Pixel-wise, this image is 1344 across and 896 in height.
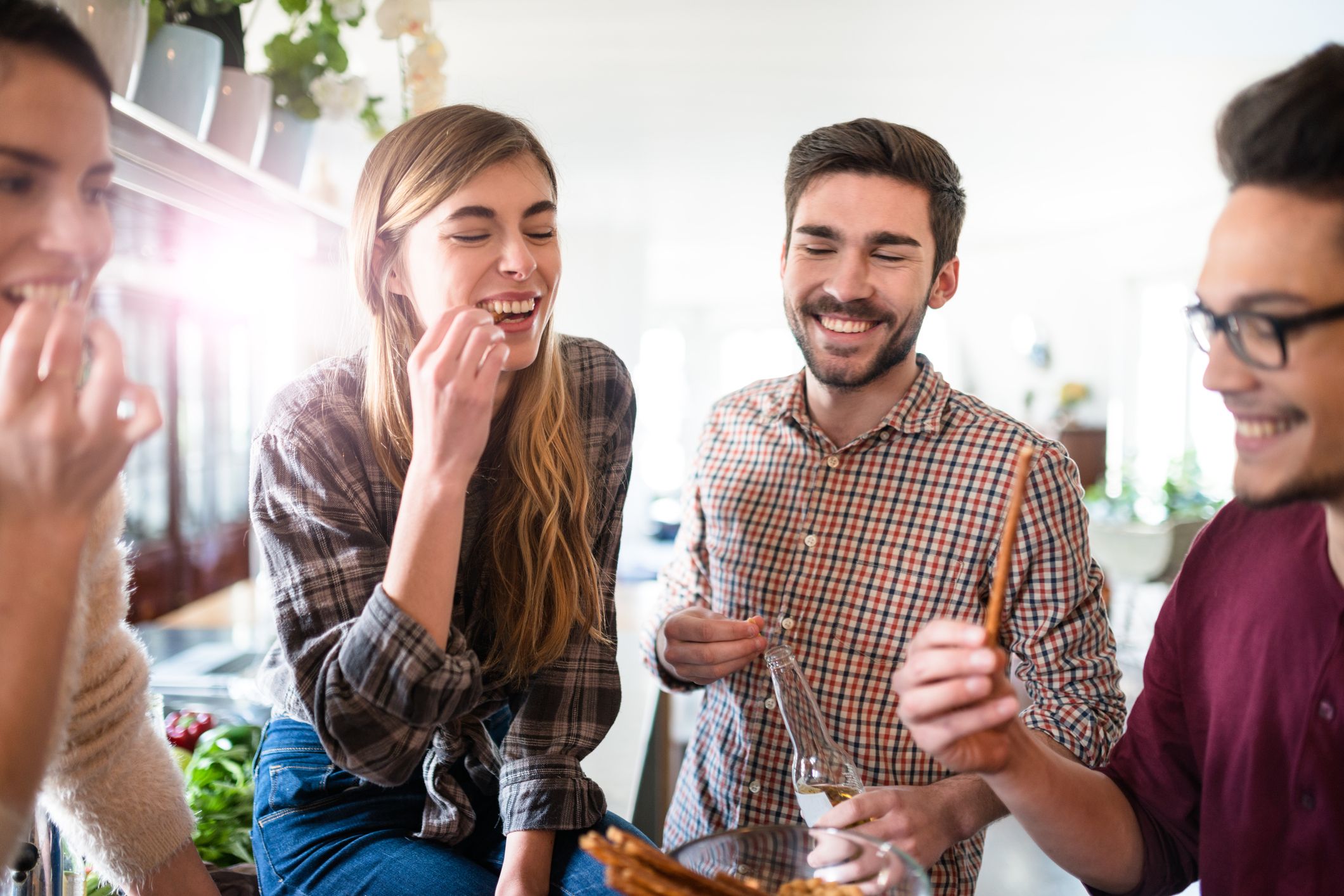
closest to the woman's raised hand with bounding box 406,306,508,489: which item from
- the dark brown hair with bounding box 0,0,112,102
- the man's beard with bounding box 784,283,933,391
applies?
the dark brown hair with bounding box 0,0,112,102

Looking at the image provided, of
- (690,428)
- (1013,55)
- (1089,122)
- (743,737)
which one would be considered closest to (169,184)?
(743,737)

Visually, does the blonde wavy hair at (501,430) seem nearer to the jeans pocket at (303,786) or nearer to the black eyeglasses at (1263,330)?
the jeans pocket at (303,786)

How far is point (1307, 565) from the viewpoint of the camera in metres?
1.00

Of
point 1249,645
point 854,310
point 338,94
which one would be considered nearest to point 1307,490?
point 1249,645

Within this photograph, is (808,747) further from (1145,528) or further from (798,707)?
(1145,528)

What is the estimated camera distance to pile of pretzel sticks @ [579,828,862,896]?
691 millimetres

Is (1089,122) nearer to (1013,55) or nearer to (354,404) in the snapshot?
(1013,55)

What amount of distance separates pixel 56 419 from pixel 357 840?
0.70 m

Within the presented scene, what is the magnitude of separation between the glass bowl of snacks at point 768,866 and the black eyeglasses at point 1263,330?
49 centimetres

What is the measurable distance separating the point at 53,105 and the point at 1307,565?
4.02ft

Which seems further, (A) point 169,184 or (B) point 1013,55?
(B) point 1013,55

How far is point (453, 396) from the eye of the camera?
37.1 inches

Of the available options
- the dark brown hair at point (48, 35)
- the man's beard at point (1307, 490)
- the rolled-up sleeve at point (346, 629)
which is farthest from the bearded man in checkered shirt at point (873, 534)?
the dark brown hair at point (48, 35)

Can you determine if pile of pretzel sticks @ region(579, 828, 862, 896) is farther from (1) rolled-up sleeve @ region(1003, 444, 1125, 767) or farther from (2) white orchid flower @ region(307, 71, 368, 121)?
(2) white orchid flower @ region(307, 71, 368, 121)
